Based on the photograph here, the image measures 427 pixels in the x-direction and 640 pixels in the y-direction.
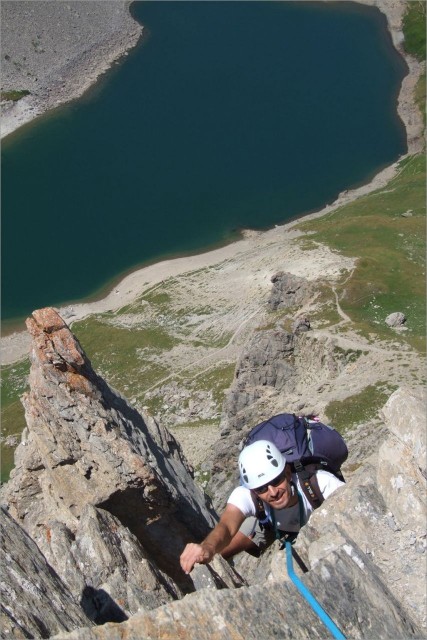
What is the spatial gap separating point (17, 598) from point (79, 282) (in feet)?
365

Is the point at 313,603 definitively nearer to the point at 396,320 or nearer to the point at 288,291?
the point at 396,320

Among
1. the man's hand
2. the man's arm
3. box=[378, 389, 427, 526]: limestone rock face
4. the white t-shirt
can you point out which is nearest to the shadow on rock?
the man's arm

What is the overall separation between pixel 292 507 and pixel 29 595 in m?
5.77

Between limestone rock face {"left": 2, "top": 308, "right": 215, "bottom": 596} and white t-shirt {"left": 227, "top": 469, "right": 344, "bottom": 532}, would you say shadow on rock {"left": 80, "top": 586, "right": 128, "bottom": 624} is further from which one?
white t-shirt {"left": 227, "top": 469, "right": 344, "bottom": 532}

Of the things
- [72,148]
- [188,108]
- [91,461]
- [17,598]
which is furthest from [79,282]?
[17,598]

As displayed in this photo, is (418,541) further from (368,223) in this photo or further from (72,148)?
(72,148)

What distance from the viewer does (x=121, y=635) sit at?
11.3 meters

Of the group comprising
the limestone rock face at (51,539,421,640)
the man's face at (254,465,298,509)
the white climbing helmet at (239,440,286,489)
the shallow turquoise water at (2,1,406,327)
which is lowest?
the limestone rock face at (51,539,421,640)

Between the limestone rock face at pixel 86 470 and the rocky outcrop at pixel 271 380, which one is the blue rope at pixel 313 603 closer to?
the limestone rock face at pixel 86 470

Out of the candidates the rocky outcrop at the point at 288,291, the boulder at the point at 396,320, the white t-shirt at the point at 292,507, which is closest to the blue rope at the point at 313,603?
the white t-shirt at the point at 292,507

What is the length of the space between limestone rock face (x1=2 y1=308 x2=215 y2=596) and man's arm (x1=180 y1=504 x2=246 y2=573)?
25.5 ft

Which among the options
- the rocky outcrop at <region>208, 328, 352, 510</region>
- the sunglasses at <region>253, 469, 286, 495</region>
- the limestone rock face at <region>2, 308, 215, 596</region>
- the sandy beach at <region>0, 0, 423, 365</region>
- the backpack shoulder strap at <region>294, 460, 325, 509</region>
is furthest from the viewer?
the sandy beach at <region>0, 0, 423, 365</region>

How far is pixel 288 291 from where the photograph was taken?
3059 inches

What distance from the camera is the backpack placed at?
1545 centimetres
